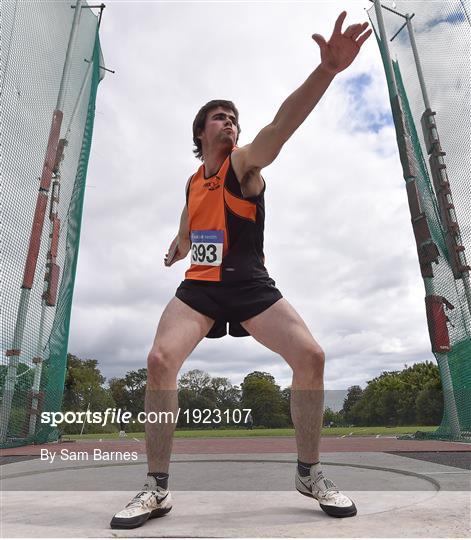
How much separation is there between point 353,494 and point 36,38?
6387mm

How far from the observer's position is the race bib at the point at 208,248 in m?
2.30

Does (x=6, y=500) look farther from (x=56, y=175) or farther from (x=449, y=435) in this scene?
(x=449, y=435)

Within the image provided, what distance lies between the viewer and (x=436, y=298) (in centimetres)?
658

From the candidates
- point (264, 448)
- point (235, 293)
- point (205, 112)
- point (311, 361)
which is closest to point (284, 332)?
point (311, 361)

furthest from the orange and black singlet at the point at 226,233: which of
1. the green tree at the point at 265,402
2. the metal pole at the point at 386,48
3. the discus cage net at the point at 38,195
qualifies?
the green tree at the point at 265,402

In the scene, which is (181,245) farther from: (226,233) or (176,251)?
(226,233)

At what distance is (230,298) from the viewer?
2.23 metres

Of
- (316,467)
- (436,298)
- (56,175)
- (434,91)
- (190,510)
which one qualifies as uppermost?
(434,91)

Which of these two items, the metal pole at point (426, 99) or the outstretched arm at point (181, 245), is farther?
the metal pole at point (426, 99)

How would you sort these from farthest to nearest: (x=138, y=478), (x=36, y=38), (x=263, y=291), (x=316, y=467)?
(x=36, y=38), (x=138, y=478), (x=263, y=291), (x=316, y=467)

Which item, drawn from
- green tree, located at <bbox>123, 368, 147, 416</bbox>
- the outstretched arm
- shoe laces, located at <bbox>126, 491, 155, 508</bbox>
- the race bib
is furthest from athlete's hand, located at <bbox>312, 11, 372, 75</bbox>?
green tree, located at <bbox>123, 368, 147, 416</bbox>

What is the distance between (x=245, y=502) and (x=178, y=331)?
2.74 ft

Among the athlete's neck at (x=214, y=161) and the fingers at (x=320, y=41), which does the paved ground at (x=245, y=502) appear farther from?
the fingers at (x=320, y=41)

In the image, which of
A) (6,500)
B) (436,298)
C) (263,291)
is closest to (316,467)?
(263,291)
